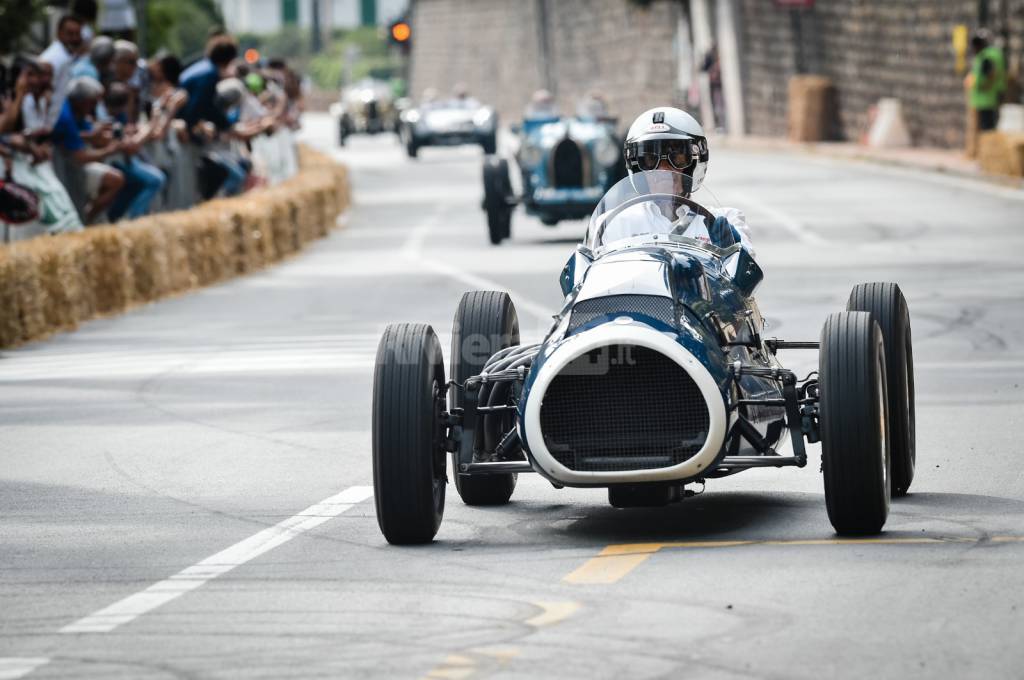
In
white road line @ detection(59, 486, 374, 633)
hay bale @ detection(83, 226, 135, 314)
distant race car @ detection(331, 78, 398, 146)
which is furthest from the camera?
distant race car @ detection(331, 78, 398, 146)

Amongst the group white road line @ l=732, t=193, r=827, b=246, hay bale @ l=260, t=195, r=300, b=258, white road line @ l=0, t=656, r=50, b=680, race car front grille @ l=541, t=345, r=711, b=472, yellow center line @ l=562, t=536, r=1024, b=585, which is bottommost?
white road line @ l=732, t=193, r=827, b=246

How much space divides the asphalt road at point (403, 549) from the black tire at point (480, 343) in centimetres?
11

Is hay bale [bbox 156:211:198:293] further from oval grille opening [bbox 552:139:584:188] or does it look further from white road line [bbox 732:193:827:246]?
white road line [bbox 732:193:827:246]

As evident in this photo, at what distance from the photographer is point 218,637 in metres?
Answer: 6.83

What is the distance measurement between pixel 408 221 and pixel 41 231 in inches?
495

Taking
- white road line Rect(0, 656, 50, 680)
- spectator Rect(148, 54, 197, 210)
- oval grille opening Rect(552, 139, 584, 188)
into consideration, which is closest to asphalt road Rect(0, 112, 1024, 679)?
white road line Rect(0, 656, 50, 680)

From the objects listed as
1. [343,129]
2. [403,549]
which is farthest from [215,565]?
[343,129]

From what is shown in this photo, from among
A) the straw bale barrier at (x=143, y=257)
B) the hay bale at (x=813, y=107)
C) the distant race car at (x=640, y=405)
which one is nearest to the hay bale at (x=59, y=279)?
the straw bale barrier at (x=143, y=257)

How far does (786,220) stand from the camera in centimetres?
2905

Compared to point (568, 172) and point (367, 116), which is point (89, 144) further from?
point (367, 116)

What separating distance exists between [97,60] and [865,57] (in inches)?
1193

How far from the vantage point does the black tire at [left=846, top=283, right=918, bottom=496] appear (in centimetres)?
905

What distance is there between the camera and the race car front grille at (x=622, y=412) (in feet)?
26.5

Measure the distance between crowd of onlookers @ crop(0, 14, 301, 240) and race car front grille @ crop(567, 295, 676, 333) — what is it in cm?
1127
